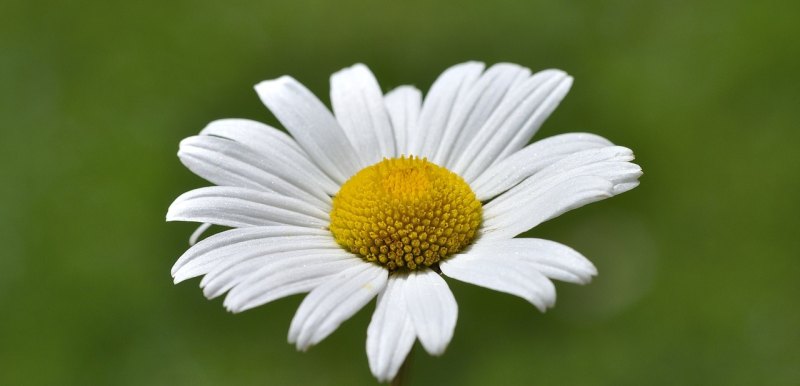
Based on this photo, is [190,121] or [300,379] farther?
[190,121]

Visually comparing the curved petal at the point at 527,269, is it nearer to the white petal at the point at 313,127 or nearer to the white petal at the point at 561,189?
the white petal at the point at 561,189

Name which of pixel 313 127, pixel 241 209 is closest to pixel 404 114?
pixel 313 127

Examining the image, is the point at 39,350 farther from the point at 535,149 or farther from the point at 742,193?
the point at 742,193

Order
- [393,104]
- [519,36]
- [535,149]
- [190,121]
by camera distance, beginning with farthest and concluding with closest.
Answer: [519,36] → [190,121] → [393,104] → [535,149]

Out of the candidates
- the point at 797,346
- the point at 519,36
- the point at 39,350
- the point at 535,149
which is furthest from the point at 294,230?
the point at 519,36

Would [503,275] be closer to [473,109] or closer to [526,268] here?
[526,268]

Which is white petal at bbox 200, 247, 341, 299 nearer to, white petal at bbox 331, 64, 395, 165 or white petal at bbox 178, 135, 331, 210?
white petal at bbox 178, 135, 331, 210

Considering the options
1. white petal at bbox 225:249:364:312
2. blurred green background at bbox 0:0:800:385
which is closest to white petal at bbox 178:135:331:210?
white petal at bbox 225:249:364:312
